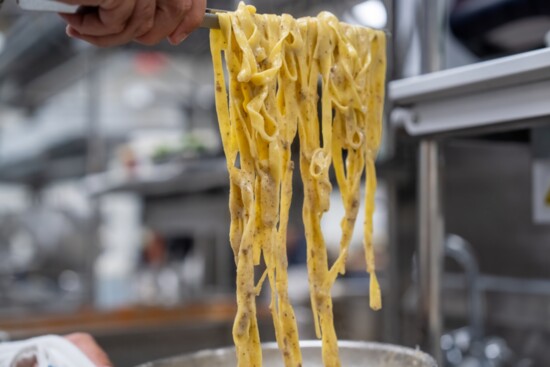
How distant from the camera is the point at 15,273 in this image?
5.11m

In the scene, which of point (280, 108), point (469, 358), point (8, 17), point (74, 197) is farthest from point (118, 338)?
point (74, 197)

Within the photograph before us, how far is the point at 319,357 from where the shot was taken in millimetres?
989

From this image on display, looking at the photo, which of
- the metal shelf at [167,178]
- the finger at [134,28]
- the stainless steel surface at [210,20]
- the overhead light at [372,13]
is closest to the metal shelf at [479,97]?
the overhead light at [372,13]

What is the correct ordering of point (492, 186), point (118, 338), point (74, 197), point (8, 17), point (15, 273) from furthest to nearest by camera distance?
point (74, 197), point (15, 273), point (8, 17), point (118, 338), point (492, 186)

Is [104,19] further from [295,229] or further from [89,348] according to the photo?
[295,229]

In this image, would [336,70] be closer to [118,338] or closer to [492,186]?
[492,186]

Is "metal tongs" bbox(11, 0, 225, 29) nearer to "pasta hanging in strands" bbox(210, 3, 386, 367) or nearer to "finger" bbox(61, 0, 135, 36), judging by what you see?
"finger" bbox(61, 0, 135, 36)

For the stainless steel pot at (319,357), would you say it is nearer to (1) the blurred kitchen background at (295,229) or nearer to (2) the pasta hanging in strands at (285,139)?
(2) the pasta hanging in strands at (285,139)

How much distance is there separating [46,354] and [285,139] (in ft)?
1.41

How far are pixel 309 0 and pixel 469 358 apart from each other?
0.99m

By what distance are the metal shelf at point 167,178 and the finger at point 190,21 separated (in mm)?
1644

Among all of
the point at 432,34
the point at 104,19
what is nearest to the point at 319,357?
the point at 104,19

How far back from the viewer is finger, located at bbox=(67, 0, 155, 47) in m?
0.75

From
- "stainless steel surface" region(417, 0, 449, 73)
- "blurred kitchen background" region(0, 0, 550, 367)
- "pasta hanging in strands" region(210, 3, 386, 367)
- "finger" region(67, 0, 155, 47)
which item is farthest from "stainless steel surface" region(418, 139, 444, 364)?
"finger" region(67, 0, 155, 47)
